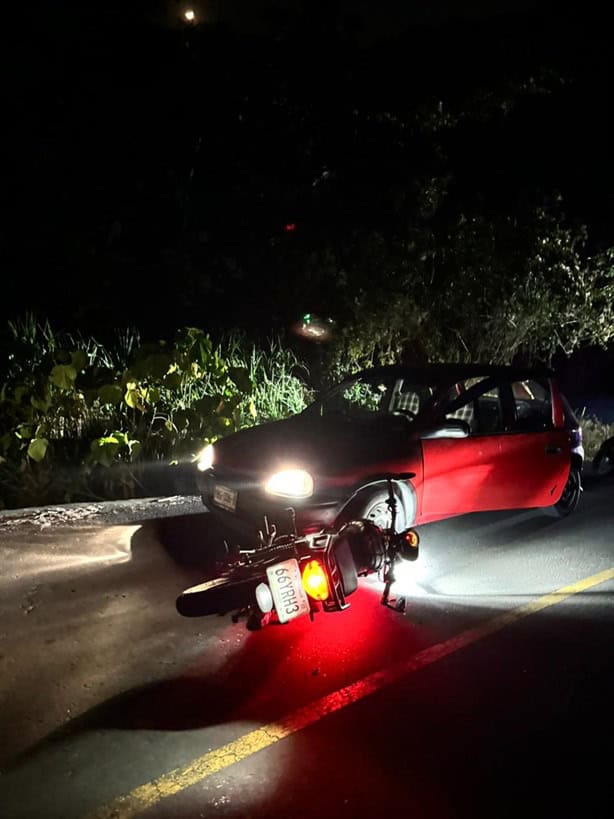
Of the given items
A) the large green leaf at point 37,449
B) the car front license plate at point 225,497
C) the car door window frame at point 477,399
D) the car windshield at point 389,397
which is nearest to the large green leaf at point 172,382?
the large green leaf at point 37,449

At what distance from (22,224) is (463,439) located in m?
10.1

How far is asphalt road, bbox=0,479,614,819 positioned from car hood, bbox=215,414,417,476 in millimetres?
868

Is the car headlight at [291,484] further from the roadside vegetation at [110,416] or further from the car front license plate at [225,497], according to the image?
the roadside vegetation at [110,416]

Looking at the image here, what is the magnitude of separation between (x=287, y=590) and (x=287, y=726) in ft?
2.30

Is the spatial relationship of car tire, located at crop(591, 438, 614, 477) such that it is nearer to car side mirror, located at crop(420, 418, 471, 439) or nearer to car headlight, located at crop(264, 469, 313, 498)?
car side mirror, located at crop(420, 418, 471, 439)

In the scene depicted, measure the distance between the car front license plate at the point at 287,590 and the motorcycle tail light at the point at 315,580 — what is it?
8cm

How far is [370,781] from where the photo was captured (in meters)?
3.15

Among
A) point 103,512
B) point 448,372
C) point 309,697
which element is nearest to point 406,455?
point 448,372

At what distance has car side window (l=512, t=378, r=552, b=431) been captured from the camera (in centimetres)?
670

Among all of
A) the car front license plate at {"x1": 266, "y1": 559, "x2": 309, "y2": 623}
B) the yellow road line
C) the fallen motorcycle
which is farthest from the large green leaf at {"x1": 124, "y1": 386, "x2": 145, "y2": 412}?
the yellow road line

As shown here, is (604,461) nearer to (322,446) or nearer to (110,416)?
(322,446)

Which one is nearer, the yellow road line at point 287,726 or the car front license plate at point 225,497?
the yellow road line at point 287,726

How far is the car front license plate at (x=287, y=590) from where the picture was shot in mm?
4023

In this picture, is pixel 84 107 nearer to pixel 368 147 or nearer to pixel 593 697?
pixel 368 147
